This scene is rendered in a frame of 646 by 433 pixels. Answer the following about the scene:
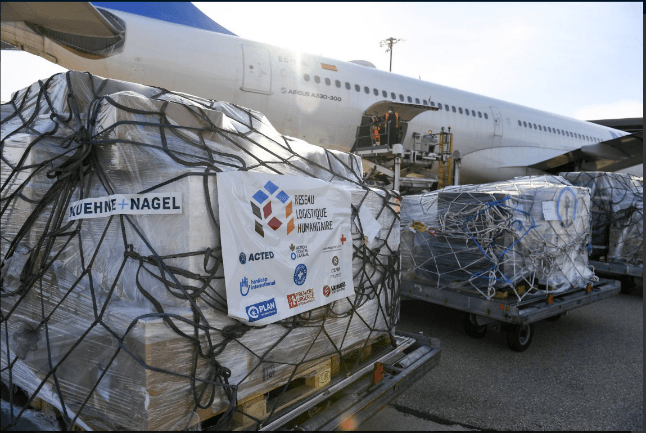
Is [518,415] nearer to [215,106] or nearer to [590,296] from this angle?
[590,296]

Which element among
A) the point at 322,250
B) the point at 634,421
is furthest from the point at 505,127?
the point at 322,250

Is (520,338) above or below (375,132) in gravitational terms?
below

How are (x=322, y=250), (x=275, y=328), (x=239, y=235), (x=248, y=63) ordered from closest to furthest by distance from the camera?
(x=239, y=235) < (x=275, y=328) < (x=322, y=250) < (x=248, y=63)

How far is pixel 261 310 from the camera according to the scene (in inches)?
85.4

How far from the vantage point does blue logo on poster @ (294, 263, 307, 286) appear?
2.42 meters

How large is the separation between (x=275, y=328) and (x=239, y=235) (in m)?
0.58

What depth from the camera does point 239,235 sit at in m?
2.10

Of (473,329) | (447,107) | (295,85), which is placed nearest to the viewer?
(473,329)

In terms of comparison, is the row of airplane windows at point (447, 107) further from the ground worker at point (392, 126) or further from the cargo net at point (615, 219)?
the cargo net at point (615, 219)

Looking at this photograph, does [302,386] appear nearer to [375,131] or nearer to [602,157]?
[375,131]

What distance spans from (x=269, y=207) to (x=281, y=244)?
224 millimetres

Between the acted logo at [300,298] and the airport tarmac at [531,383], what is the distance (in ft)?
5.42

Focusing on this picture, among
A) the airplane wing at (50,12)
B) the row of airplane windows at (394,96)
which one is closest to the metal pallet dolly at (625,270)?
the row of airplane windows at (394,96)

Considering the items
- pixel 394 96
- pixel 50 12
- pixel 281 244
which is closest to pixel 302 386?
pixel 281 244
